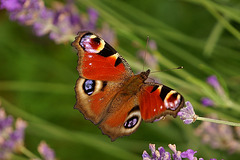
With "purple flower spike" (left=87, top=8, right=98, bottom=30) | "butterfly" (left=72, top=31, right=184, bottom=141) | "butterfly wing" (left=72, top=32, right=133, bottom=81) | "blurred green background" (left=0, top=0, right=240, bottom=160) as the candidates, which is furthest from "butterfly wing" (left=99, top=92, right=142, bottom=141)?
"purple flower spike" (left=87, top=8, right=98, bottom=30)

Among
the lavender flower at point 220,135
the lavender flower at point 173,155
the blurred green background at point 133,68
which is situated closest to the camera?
the lavender flower at point 173,155

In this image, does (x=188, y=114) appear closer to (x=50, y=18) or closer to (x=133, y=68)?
(x=50, y=18)

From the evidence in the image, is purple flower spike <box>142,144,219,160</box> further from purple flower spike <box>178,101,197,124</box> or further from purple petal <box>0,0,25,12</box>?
purple petal <box>0,0,25,12</box>

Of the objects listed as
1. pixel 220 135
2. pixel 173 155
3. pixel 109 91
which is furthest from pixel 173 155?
pixel 220 135

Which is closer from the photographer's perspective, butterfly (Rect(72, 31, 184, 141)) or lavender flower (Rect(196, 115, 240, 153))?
butterfly (Rect(72, 31, 184, 141))

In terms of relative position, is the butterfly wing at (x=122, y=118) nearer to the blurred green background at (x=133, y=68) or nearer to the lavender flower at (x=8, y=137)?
the blurred green background at (x=133, y=68)

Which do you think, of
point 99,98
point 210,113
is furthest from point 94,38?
point 210,113

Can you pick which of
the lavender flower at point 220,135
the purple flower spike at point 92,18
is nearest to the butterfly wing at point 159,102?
the lavender flower at point 220,135
